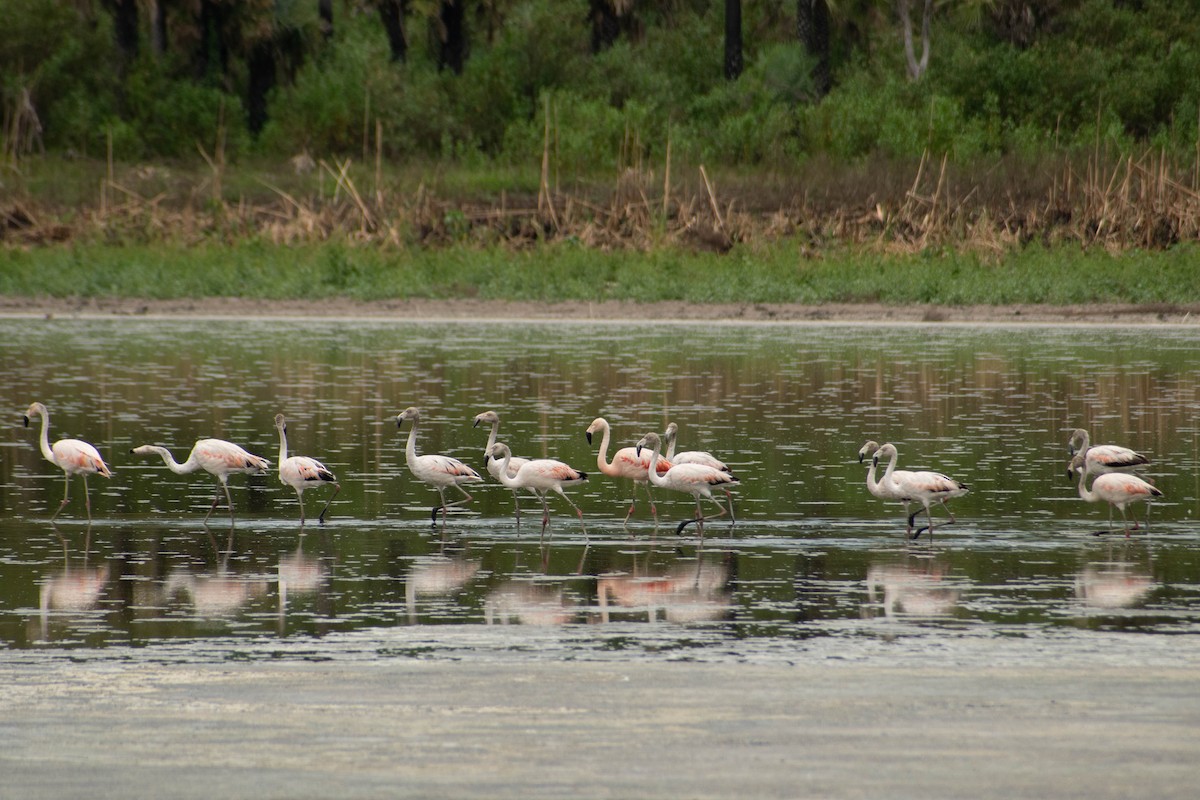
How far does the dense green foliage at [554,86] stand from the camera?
46.6m

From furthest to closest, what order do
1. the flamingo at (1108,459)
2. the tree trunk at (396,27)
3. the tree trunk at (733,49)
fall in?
the tree trunk at (396,27) → the tree trunk at (733,49) → the flamingo at (1108,459)

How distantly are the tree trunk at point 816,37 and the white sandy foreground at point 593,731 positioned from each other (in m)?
42.0

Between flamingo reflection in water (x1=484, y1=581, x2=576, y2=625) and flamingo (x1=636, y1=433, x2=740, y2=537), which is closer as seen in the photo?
flamingo reflection in water (x1=484, y1=581, x2=576, y2=625)

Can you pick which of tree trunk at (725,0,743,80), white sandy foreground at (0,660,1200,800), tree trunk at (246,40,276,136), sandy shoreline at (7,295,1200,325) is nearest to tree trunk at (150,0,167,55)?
tree trunk at (246,40,276,136)

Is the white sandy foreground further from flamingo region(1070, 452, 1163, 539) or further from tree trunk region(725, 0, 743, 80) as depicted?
tree trunk region(725, 0, 743, 80)

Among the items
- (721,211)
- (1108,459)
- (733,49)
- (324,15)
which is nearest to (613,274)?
(721,211)

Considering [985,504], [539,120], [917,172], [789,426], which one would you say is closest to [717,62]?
[539,120]

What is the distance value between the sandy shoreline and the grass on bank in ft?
1.29

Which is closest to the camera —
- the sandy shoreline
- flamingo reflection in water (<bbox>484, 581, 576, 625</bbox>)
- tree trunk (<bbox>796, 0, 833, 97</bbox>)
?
flamingo reflection in water (<bbox>484, 581, 576, 625</bbox>)

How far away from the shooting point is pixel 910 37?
55500mm

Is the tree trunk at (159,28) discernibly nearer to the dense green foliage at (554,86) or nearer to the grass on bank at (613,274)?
the dense green foliage at (554,86)

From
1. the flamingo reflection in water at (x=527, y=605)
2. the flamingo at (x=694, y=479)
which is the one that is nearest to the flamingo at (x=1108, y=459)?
the flamingo at (x=694, y=479)

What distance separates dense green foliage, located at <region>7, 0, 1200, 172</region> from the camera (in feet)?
153

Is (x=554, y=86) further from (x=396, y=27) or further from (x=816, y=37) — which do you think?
(x=816, y=37)
